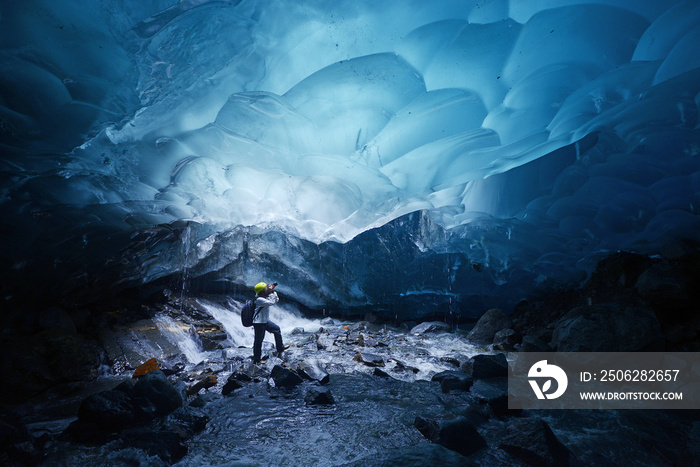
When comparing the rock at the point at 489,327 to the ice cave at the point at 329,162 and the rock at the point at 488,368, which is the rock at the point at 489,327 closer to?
the ice cave at the point at 329,162

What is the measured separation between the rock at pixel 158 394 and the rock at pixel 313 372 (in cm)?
207

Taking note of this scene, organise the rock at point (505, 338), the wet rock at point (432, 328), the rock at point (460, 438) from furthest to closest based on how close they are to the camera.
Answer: the wet rock at point (432, 328) < the rock at point (505, 338) < the rock at point (460, 438)

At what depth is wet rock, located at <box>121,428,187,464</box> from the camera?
2.78 m

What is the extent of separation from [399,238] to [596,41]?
7.43 metres

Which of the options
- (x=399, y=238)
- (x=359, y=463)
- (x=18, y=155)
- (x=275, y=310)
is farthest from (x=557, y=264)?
(x=18, y=155)

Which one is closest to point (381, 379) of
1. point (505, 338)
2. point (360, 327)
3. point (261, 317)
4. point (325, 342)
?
point (261, 317)

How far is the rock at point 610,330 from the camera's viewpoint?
581cm

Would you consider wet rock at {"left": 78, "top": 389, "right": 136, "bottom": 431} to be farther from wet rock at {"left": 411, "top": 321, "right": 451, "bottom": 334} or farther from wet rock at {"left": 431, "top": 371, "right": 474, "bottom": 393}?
wet rock at {"left": 411, "top": 321, "right": 451, "bottom": 334}

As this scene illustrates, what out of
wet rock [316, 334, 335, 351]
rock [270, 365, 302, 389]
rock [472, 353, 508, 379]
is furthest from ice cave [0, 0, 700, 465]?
rock [472, 353, 508, 379]

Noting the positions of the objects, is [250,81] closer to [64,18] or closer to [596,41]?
[64,18]

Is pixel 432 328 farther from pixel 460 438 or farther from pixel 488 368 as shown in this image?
pixel 460 438

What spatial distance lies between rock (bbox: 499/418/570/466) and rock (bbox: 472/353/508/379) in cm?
264

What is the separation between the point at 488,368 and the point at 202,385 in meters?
5.17

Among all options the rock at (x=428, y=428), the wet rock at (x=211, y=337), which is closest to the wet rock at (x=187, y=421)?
the rock at (x=428, y=428)
